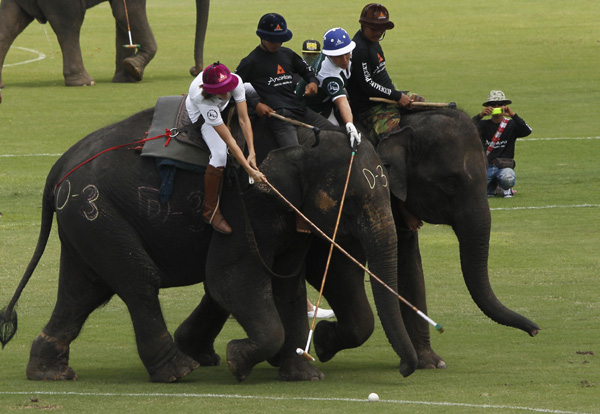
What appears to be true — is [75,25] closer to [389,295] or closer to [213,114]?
[213,114]

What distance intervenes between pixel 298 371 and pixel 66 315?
191 cm

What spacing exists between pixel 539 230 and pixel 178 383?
26.5ft

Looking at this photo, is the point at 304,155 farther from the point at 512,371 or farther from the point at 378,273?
the point at 512,371

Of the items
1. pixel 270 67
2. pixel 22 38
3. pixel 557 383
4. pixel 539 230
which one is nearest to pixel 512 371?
pixel 557 383

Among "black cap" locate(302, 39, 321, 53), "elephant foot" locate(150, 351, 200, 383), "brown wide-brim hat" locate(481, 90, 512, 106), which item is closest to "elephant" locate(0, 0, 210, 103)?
"brown wide-brim hat" locate(481, 90, 512, 106)

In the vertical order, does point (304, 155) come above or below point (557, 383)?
above

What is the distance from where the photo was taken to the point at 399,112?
11.0 metres

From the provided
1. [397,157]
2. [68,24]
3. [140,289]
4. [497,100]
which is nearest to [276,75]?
[397,157]

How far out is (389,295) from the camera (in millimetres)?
9672

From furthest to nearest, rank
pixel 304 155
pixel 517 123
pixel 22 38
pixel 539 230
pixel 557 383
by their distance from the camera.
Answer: pixel 22 38, pixel 517 123, pixel 539 230, pixel 304 155, pixel 557 383

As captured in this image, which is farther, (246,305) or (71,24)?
(71,24)

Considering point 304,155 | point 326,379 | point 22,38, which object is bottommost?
point 22,38

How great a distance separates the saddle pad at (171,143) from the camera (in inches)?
408

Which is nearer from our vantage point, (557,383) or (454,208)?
(557,383)
